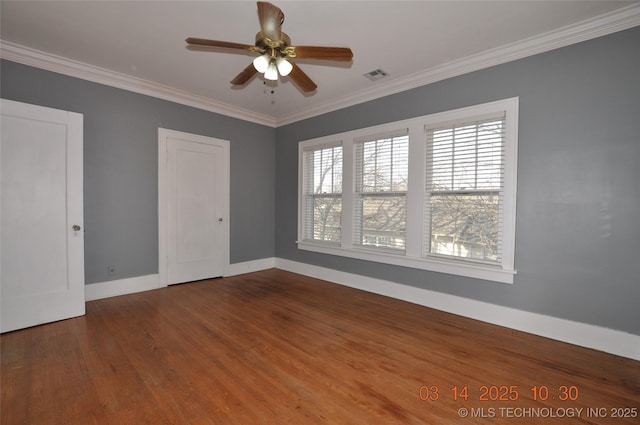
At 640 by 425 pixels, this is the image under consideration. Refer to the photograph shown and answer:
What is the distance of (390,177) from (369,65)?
1.39 meters

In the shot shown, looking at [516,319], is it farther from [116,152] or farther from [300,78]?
[116,152]

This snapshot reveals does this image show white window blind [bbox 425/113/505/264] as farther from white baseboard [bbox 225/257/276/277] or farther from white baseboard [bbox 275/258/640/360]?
white baseboard [bbox 225/257/276/277]

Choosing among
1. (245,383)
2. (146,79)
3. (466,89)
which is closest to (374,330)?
(245,383)

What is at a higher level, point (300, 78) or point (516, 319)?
point (300, 78)

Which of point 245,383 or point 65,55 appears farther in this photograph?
point 65,55

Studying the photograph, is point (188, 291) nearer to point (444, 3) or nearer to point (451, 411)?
point (451, 411)

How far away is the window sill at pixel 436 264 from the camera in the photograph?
9.68ft

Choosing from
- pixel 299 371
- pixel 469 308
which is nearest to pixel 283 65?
pixel 299 371

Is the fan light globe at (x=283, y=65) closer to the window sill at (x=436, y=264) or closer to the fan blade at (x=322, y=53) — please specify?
the fan blade at (x=322, y=53)

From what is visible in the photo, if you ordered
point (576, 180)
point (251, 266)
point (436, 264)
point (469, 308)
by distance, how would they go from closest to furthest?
1. point (576, 180)
2. point (469, 308)
3. point (436, 264)
4. point (251, 266)

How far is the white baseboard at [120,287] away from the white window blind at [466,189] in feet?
12.3

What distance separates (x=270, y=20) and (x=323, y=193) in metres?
3.07

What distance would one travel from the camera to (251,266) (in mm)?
5160

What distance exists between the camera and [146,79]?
379 centimetres
